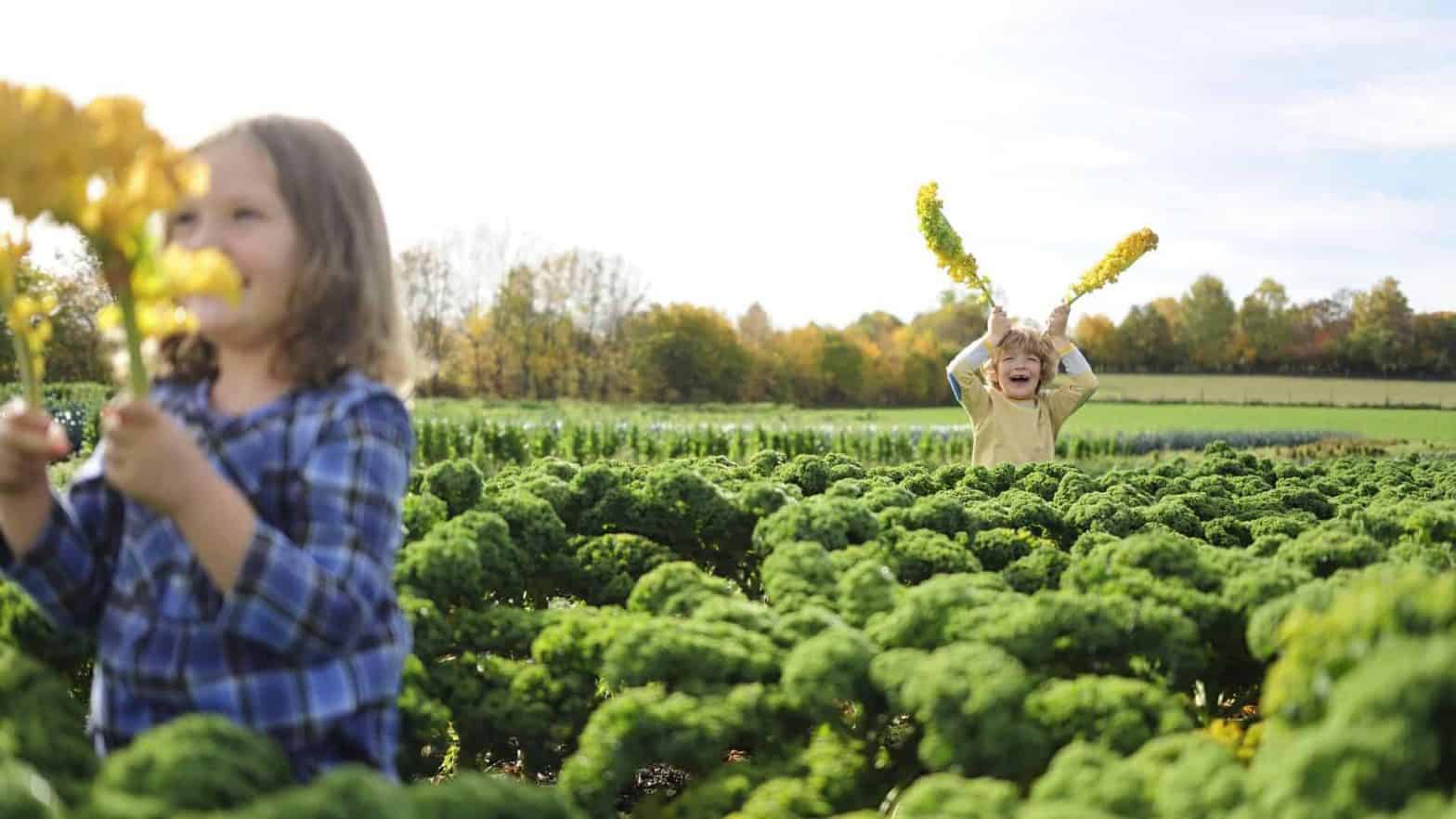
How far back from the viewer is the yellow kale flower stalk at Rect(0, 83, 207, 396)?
1646 millimetres

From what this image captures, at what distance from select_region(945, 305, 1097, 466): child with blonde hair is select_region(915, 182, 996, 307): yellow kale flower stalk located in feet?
2.62

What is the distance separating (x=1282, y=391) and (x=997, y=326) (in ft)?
176

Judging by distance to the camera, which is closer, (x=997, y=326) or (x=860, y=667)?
(x=860, y=667)

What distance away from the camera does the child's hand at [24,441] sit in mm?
1853

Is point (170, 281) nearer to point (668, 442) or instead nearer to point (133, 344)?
point (133, 344)

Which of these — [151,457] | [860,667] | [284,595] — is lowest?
[860,667]

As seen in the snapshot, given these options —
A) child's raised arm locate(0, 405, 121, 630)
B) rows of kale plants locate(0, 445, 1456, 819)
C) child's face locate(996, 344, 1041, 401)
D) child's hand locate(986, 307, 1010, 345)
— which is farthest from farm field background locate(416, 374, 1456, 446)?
child's raised arm locate(0, 405, 121, 630)

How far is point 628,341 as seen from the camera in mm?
51562

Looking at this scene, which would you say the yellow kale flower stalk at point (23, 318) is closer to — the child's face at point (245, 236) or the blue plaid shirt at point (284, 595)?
the blue plaid shirt at point (284, 595)

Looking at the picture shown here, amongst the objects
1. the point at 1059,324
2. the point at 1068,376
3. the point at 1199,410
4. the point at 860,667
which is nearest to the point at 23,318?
the point at 860,667

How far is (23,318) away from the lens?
1742 millimetres

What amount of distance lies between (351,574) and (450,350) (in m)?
51.4

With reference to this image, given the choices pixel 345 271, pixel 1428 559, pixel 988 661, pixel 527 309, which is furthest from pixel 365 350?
pixel 527 309

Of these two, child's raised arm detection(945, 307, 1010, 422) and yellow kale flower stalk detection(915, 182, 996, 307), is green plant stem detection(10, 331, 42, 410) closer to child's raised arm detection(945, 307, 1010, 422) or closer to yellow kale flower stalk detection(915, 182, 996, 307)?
yellow kale flower stalk detection(915, 182, 996, 307)
